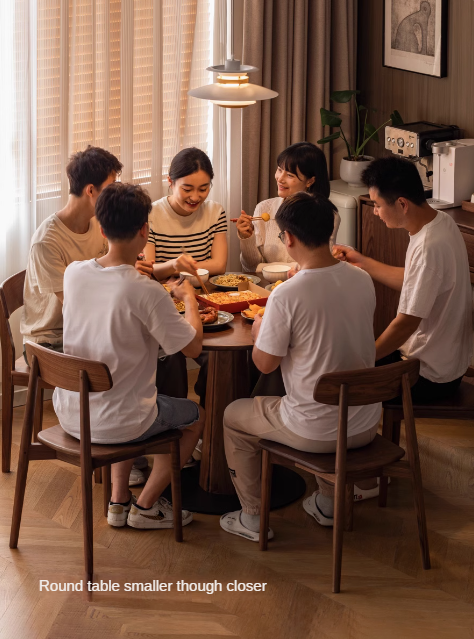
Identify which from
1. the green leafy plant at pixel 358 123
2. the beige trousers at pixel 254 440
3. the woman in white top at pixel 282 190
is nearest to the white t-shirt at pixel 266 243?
the woman in white top at pixel 282 190

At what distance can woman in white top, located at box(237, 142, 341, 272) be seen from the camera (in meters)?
3.58

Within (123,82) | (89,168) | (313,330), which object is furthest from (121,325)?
(123,82)

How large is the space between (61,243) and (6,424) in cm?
82

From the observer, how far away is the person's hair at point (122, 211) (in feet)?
8.70

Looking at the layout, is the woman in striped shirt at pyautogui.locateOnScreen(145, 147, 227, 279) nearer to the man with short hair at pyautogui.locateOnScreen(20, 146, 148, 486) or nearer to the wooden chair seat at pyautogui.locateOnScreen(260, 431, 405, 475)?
the man with short hair at pyautogui.locateOnScreen(20, 146, 148, 486)

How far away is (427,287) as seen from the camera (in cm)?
296

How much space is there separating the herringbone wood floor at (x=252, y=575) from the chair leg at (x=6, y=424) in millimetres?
185

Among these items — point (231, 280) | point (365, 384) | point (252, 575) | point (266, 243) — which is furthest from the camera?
point (266, 243)

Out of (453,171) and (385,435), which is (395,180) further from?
(453,171)

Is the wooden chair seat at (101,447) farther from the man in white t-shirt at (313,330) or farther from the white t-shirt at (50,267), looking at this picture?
the white t-shirt at (50,267)

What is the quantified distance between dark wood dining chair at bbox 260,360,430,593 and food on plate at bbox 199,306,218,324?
471 millimetres

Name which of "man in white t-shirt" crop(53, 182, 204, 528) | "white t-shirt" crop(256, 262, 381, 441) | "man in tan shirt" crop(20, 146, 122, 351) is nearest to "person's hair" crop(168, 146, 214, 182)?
"man in tan shirt" crop(20, 146, 122, 351)

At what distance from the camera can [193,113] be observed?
4320 mm

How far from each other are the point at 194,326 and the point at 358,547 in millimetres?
971
